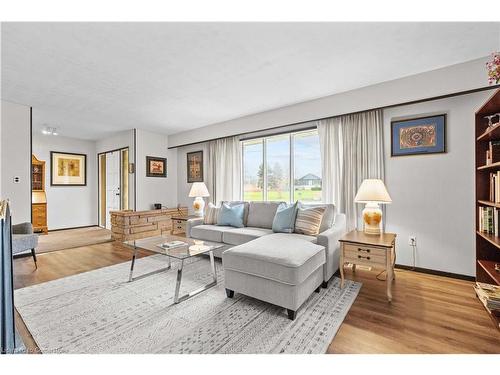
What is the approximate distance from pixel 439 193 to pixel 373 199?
88 centimetres

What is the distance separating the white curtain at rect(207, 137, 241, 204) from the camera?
15.6 feet

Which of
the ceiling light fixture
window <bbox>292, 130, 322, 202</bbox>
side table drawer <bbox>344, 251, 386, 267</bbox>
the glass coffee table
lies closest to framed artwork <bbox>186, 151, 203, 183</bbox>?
window <bbox>292, 130, 322, 202</bbox>

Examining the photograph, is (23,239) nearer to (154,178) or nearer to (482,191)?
(154,178)

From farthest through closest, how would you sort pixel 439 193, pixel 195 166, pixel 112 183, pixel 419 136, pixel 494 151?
pixel 112 183, pixel 195 166, pixel 419 136, pixel 439 193, pixel 494 151

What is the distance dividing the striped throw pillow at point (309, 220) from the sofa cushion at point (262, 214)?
0.57 meters

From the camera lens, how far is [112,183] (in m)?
6.24

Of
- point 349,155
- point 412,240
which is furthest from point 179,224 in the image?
point 412,240

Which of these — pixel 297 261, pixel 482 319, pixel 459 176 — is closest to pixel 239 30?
pixel 297 261

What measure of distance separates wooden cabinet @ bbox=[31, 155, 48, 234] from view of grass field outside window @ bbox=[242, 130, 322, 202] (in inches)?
196

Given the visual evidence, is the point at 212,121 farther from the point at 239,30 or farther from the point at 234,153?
the point at 239,30

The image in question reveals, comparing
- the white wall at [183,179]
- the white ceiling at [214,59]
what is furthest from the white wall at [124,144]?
the white ceiling at [214,59]

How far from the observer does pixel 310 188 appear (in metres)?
3.90
